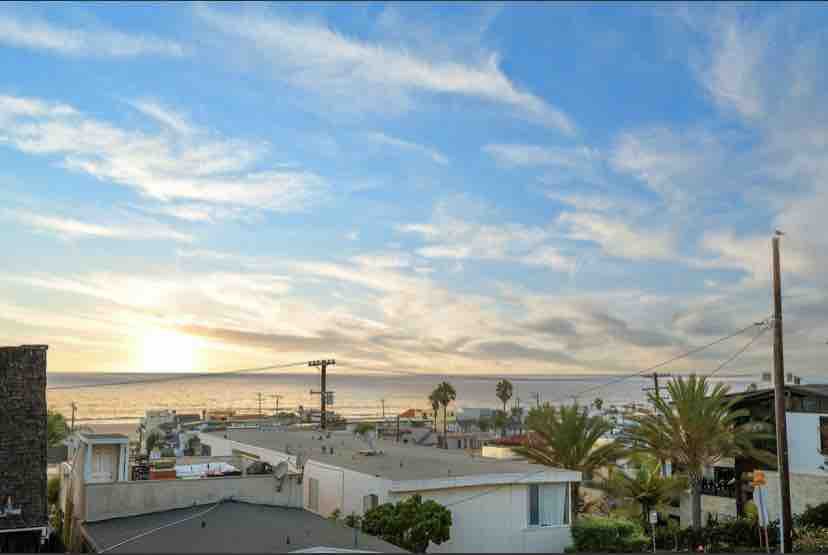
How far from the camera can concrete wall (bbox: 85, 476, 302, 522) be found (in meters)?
19.8

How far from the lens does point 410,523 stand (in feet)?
66.8

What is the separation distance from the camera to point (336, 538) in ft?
57.5

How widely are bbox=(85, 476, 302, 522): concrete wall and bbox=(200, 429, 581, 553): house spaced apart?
261 centimetres

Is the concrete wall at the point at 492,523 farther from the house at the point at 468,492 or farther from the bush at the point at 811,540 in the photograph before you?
the bush at the point at 811,540

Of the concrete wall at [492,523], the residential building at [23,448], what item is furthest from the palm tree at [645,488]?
the residential building at [23,448]

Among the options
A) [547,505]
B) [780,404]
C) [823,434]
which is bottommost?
[547,505]

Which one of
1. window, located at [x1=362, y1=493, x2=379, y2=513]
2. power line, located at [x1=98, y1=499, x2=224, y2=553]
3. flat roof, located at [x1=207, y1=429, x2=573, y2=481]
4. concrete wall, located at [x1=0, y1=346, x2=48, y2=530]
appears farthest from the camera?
flat roof, located at [x1=207, y1=429, x2=573, y2=481]

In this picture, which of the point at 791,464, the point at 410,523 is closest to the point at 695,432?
the point at 791,464

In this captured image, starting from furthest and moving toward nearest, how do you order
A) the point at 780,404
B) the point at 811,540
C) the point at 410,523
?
the point at 811,540 < the point at 780,404 < the point at 410,523

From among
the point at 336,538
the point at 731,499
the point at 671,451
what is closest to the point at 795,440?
the point at 731,499

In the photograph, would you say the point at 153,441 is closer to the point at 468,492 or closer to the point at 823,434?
the point at 468,492

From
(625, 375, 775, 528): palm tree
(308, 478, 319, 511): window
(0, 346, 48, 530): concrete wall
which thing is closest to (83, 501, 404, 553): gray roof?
(0, 346, 48, 530): concrete wall

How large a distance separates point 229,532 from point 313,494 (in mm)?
9869

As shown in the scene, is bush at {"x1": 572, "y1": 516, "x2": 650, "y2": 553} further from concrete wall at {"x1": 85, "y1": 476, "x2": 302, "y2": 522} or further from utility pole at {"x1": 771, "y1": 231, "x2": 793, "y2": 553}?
concrete wall at {"x1": 85, "y1": 476, "x2": 302, "y2": 522}
